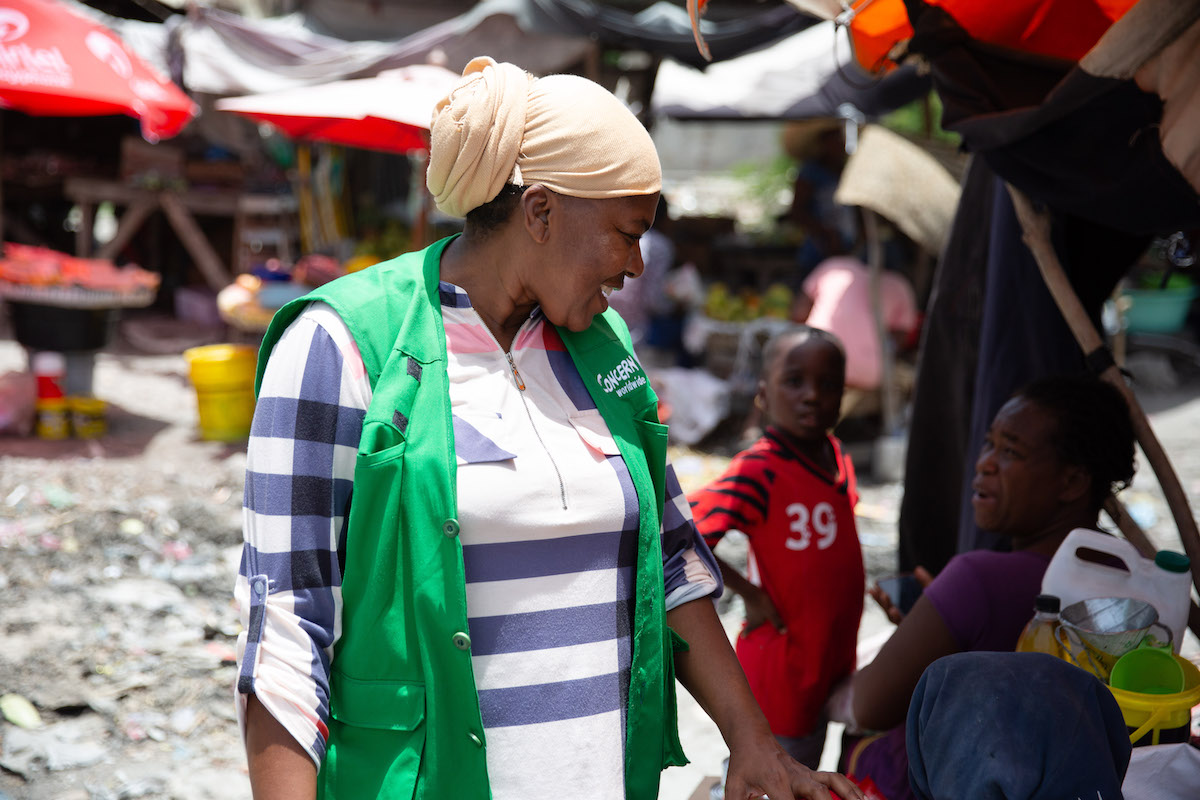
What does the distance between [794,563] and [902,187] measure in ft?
13.1

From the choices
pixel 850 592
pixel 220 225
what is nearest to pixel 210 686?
pixel 850 592

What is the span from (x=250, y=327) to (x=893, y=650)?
7226 millimetres

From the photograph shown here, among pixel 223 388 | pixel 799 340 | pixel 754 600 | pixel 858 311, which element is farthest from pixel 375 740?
pixel 223 388

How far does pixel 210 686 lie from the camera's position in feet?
14.1

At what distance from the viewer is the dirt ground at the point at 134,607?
146 inches

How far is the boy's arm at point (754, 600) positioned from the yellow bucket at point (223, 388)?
6.05m

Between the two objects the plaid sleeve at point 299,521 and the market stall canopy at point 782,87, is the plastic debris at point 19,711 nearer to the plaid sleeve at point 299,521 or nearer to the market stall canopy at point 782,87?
the plaid sleeve at point 299,521

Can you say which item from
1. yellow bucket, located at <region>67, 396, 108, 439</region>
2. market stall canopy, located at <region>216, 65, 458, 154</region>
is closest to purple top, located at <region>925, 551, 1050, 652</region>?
market stall canopy, located at <region>216, 65, 458, 154</region>

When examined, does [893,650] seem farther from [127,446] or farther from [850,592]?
[127,446]

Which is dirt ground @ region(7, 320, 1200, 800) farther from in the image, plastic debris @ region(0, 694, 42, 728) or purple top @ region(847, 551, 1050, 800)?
purple top @ region(847, 551, 1050, 800)

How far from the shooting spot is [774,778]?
164 cm

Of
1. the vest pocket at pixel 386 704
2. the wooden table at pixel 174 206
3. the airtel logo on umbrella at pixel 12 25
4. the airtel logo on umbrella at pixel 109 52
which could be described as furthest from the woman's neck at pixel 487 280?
the wooden table at pixel 174 206

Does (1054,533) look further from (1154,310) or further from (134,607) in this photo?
(1154,310)

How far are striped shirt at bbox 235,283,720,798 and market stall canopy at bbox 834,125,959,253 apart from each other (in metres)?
4.86
